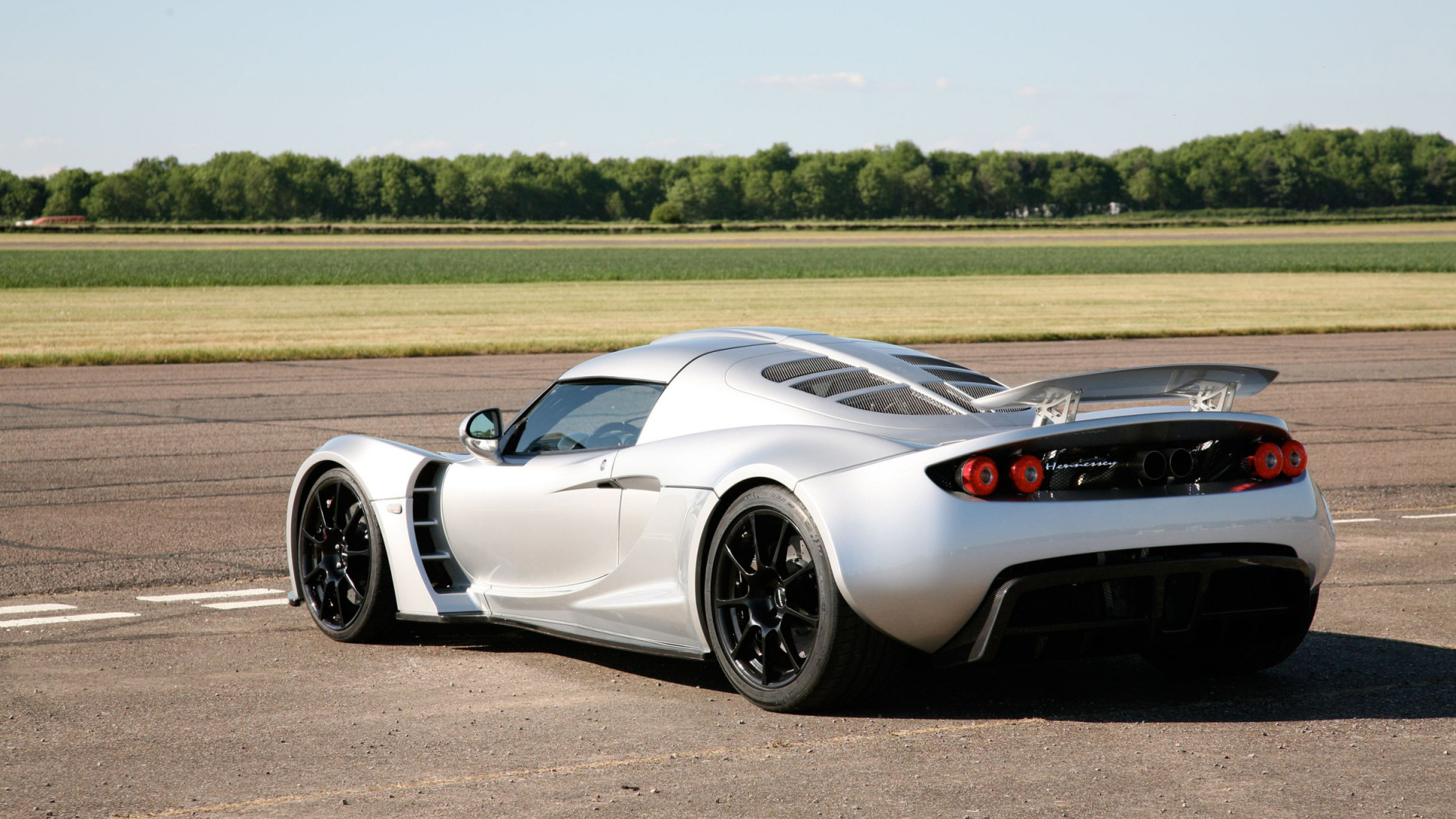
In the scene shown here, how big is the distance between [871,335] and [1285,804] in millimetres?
23086

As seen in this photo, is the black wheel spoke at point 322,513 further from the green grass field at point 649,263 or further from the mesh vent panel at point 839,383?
the green grass field at point 649,263

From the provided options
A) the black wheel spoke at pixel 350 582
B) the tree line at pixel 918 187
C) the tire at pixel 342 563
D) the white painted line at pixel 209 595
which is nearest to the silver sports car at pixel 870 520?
the tire at pixel 342 563

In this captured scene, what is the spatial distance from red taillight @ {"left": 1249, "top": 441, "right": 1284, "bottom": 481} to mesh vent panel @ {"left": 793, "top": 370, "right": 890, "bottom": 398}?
122 centimetres

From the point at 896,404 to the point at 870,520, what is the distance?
74 cm

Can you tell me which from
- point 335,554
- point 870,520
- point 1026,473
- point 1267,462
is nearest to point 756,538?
point 870,520

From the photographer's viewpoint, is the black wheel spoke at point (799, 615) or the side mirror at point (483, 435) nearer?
the black wheel spoke at point (799, 615)

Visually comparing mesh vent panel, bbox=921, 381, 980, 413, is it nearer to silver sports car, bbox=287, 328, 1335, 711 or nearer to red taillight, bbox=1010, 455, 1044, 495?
silver sports car, bbox=287, 328, 1335, 711

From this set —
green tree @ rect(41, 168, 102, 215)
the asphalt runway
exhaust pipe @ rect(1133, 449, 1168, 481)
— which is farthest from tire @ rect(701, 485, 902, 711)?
green tree @ rect(41, 168, 102, 215)

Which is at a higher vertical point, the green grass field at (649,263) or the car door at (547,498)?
the car door at (547,498)

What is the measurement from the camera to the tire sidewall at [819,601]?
454 cm

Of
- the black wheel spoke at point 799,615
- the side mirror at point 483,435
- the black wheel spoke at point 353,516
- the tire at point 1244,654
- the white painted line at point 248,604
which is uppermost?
the side mirror at point 483,435

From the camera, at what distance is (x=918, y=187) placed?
7475 inches

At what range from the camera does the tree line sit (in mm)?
165750

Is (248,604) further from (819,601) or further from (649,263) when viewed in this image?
(649,263)
